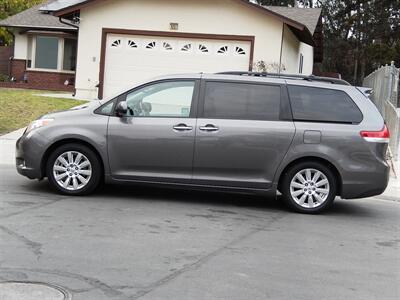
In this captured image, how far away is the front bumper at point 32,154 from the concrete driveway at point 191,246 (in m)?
0.32

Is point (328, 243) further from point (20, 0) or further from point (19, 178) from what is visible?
point (20, 0)

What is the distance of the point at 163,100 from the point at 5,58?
A: 2387 cm

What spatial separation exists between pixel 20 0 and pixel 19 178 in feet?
87.6

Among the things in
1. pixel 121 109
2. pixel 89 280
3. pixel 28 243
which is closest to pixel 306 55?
pixel 121 109

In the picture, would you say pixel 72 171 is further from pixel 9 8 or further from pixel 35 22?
pixel 9 8

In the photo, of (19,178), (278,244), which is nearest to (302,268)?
(278,244)

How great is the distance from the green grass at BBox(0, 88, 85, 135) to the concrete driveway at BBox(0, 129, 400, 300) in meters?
7.00

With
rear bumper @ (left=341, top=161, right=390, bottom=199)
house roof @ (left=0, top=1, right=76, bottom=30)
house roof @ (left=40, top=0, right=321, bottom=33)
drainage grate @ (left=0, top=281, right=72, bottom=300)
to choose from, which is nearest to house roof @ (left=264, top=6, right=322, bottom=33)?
house roof @ (left=40, top=0, right=321, bottom=33)

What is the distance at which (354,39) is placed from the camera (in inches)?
1944

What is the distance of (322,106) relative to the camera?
819 cm

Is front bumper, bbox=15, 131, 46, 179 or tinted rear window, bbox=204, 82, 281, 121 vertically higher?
tinted rear window, bbox=204, 82, 281, 121

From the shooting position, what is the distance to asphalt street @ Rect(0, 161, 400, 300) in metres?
5.04

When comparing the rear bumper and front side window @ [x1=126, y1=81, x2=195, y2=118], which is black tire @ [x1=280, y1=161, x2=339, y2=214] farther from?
front side window @ [x1=126, y1=81, x2=195, y2=118]

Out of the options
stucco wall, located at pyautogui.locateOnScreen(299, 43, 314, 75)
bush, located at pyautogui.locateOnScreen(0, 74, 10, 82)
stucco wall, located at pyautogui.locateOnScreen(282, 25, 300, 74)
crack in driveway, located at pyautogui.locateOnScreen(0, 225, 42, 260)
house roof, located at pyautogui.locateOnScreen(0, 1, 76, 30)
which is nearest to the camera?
crack in driveway, located at pyautogui.locateOnScreen(0, 225, 42, 260)
